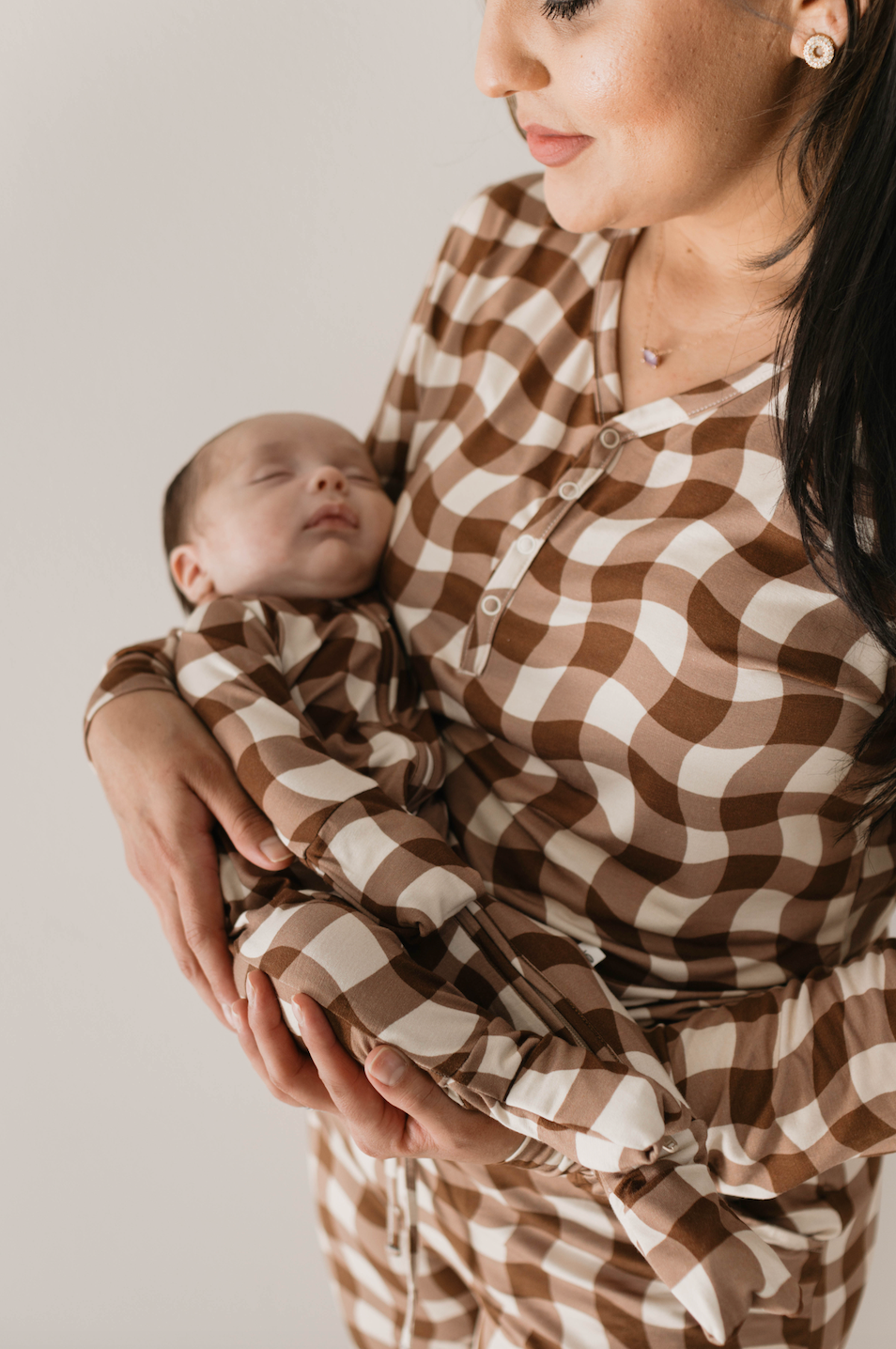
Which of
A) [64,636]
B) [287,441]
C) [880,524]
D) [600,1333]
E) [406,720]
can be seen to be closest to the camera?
[880,524]

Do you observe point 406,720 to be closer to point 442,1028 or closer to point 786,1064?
point 442,1028

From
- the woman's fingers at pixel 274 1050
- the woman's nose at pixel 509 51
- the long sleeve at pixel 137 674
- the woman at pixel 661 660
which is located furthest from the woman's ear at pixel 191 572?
the woman's nose at pixel 509 51

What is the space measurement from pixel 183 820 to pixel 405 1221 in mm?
524

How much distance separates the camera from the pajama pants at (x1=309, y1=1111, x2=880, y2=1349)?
98 cm

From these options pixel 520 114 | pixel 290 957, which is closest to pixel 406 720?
pixel 290 957

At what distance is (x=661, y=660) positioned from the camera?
92cm

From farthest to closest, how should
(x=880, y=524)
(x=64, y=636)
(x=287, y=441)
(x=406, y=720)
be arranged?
(x=64, y=636), (x=287, y=441), (x=406, y=720), (x=880, y=524)

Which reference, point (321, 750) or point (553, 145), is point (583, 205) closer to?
point (553, 145)

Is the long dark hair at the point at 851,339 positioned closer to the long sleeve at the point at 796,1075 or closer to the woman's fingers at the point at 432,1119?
the long sleeve at the point at 796,1075

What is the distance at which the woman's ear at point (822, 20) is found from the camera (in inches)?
30.1

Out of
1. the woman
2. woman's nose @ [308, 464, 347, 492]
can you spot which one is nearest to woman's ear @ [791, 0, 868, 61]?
the woman

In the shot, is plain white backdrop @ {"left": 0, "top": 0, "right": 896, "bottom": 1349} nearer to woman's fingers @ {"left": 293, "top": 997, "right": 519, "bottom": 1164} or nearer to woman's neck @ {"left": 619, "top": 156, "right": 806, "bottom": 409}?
woman's neck @ {"left": 619, "top": 156, "right": 806, "bottom": 409}

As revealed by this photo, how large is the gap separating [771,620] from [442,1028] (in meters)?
0.47

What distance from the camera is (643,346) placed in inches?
41.7
